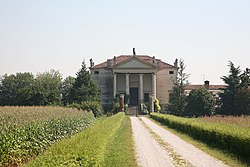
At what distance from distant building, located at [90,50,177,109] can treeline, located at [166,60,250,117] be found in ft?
43.7

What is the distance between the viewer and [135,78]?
3287 inches

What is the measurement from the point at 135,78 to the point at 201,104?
2281 centimetres

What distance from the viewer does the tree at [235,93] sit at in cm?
5834

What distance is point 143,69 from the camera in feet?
261

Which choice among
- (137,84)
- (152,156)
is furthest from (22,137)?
(137,84)

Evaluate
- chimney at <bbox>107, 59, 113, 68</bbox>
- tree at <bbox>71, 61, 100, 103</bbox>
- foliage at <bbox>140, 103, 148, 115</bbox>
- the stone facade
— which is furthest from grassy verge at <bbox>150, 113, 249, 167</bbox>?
chimney at <bbox>107, 59, 113, 68</bbox>

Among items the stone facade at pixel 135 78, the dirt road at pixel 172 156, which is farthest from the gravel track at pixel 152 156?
the stone facade at pixel 135 78

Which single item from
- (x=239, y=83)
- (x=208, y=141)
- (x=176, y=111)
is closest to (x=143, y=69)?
(x=176, y=111)

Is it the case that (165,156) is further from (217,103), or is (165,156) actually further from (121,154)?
(217,103)

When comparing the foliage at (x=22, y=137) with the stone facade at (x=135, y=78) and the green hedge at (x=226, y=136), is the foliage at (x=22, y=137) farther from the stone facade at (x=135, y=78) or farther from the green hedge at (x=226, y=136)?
the stone facade at (x=135, y=78)

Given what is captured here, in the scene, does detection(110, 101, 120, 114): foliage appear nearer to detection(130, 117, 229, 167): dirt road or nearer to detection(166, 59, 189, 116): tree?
detection(166, 59, 189, 116): tree

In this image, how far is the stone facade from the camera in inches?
3137

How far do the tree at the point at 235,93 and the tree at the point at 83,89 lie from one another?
74.6 ft

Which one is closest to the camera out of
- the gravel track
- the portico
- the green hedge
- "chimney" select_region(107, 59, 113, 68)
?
the gravel track
